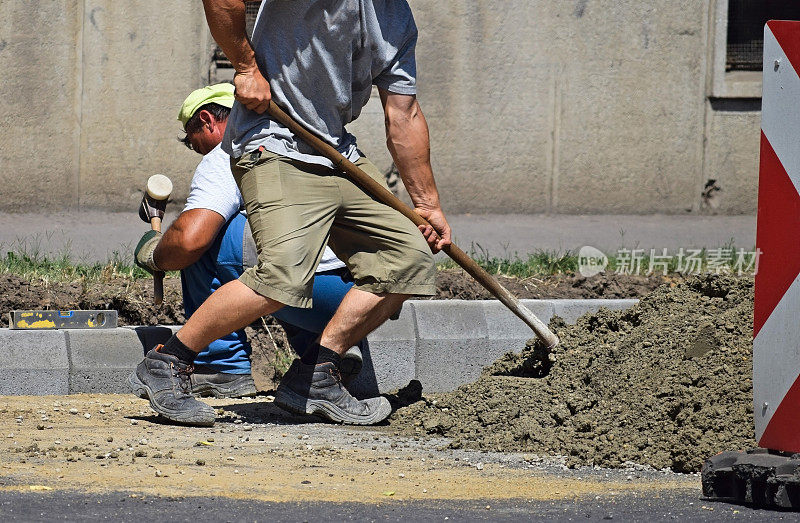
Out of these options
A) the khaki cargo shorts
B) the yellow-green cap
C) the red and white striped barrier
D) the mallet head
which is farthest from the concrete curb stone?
the red and white striped barrier

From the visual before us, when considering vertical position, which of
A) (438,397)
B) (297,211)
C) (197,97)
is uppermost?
(197,97)

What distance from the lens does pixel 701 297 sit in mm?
4973

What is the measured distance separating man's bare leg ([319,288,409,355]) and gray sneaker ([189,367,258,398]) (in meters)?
0.68

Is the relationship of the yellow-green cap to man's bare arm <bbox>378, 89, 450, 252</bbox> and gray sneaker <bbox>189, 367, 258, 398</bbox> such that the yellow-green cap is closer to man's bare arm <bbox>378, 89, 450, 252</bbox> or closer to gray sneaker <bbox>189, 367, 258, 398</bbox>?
man's bare arm <bbox>378, 89, 450, 252</bbox>

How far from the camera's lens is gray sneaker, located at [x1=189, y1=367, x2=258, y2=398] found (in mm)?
5297

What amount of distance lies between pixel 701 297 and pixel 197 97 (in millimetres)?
2366

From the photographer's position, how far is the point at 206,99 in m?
5.33

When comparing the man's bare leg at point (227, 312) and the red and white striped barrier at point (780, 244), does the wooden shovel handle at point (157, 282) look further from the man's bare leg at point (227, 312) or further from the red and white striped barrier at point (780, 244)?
the red and white striped barrier at point (780, 244)

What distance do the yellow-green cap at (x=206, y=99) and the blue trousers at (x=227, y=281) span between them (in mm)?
533

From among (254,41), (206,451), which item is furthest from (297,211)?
(206,451)

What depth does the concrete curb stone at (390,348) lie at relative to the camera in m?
5.16

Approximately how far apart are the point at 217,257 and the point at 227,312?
733mm

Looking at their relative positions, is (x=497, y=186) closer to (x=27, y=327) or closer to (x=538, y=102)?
(x=538, y=102)

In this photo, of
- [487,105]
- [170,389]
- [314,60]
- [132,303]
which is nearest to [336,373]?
[170,389]
